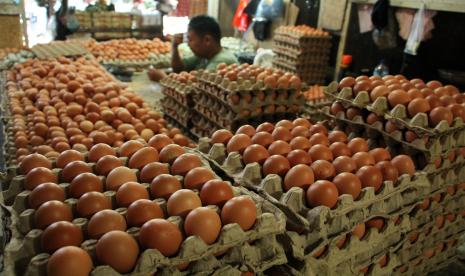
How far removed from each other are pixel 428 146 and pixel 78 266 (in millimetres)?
2201

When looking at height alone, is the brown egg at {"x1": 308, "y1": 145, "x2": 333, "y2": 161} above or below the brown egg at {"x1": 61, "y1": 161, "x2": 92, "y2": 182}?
above

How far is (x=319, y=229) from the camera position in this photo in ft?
5.94

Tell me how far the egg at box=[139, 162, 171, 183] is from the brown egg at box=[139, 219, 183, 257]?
42 cm

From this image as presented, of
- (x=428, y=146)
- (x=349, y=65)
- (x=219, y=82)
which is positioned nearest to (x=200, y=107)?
(x=219, y=82)

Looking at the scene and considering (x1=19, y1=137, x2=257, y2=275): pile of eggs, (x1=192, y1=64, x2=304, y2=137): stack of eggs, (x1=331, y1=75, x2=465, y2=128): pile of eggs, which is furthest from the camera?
(x1=192, y1=64, x2=304, y2=137): stack of eggs

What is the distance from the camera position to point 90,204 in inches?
63.1

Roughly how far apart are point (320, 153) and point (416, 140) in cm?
81

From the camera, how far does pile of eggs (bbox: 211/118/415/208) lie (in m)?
2.00

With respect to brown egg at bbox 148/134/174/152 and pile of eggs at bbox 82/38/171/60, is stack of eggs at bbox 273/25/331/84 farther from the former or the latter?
brown egg at bbox 148/134/174/152

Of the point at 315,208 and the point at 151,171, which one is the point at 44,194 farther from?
the point at 315,208

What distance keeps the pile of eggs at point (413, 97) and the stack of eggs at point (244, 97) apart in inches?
37.6

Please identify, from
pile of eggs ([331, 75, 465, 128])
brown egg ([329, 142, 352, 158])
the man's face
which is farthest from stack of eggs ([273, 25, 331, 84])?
brown egg ([329, 142, 352, 158])

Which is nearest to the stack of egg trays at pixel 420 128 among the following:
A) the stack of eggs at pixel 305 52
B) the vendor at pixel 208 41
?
the vendor at pixel 208 41

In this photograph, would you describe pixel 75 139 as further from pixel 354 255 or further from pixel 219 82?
pixel 354 255
